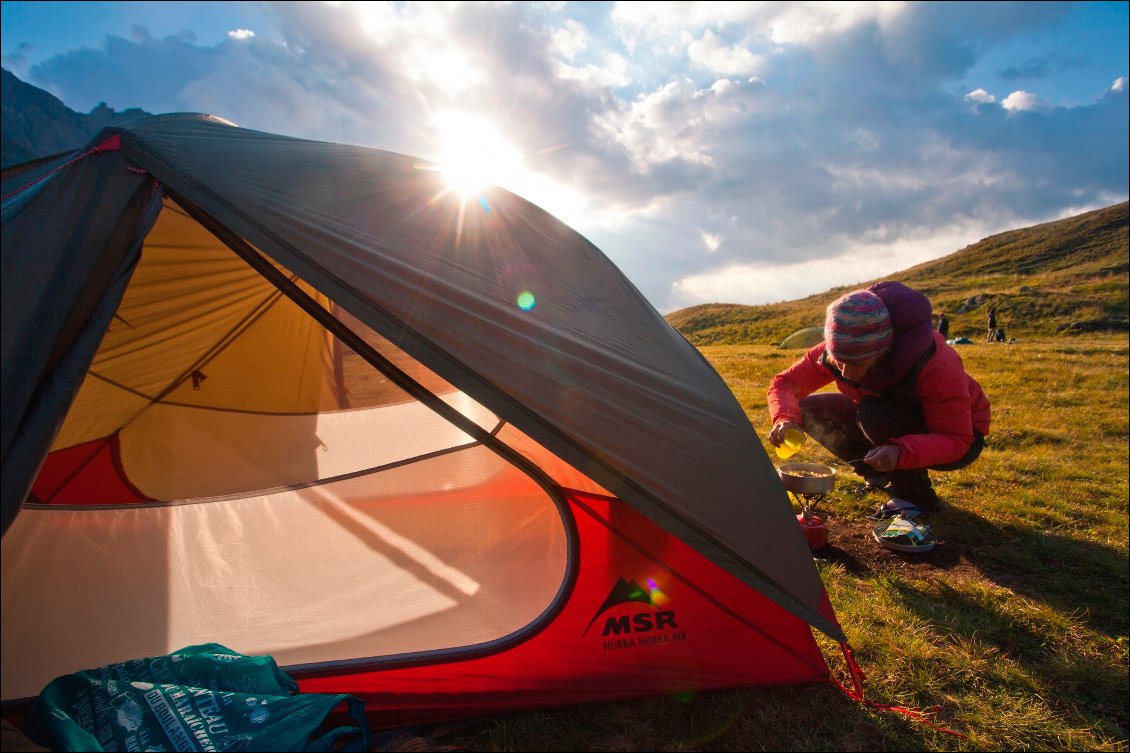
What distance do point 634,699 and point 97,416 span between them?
3195mm

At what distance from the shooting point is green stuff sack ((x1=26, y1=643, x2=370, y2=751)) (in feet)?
4.64

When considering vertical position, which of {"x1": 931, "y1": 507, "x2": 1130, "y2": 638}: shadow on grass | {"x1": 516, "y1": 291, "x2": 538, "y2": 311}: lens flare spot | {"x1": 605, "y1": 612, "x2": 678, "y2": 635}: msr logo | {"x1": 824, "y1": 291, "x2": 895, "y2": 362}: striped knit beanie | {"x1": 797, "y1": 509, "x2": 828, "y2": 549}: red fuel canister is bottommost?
{"x1": 931, "y1": 507, "x2": 1130, "y2": 638}: shadow on grass

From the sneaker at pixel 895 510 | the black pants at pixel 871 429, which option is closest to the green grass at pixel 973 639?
the sneaker at pixel 895 510

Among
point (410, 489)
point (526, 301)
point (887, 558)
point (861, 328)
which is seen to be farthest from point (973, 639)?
point (410, 489)

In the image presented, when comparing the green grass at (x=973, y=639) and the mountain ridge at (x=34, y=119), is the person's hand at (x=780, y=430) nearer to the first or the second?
the green grass at (x=973, y=639)

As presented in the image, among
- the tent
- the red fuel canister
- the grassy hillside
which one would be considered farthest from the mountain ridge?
the red fuel canister

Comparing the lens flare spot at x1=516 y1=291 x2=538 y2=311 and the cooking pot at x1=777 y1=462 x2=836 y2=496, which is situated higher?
the lens flare spot at x1=516 y1=291 x2=538 y2=311

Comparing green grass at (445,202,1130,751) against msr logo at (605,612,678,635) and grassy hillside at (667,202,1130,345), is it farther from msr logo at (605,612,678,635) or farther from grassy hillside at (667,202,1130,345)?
grassy hillside at (667,202,1130,345)

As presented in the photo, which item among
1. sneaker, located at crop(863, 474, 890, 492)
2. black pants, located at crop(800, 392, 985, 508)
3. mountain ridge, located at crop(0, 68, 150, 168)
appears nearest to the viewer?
black pants, located at crop(800, 392, 985, 508)

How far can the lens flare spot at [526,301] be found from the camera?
70.8 inches

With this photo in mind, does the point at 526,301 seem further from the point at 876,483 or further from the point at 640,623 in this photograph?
the point at 876,483

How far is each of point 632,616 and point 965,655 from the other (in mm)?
1364

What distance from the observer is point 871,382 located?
3.02 m

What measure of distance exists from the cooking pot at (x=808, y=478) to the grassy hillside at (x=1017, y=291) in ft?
56.2
